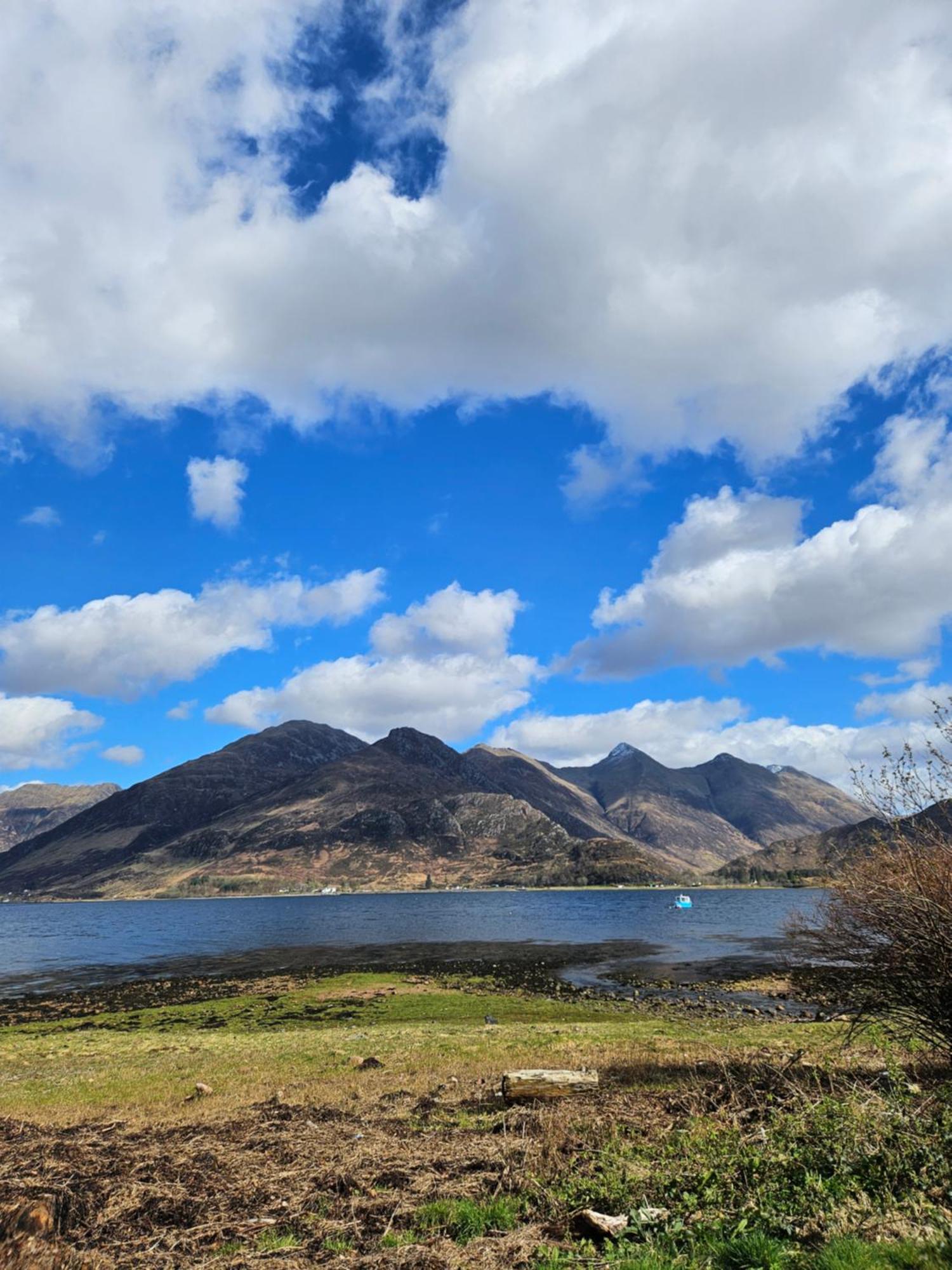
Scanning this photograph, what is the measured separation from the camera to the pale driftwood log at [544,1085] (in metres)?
18.7

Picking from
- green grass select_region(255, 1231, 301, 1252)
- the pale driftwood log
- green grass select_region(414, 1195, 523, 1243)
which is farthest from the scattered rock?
the pale driftwood log

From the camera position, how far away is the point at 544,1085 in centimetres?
1888

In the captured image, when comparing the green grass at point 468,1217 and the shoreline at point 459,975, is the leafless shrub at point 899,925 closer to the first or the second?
the green grass at point 468,1217

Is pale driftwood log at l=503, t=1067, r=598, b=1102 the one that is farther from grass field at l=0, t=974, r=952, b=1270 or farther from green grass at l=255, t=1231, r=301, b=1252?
green grass at l=255, t=1231, r=301, b=1252

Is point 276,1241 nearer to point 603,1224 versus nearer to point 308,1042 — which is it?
point 603,1224

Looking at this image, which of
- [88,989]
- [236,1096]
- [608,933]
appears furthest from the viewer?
[608,933]

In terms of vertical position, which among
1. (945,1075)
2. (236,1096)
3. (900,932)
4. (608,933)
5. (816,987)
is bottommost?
(608,933)

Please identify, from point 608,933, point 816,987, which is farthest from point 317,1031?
point 608,933

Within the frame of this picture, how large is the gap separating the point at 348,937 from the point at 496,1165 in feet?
356

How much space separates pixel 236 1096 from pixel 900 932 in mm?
20027

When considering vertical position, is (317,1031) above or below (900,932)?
below

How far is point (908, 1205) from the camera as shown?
9344mm

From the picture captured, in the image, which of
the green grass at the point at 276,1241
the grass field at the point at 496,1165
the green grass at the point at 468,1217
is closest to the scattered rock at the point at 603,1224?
the grass field at the point at 496,1165

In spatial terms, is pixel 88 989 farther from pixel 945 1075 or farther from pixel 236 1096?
pixel 945 1075
